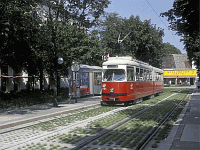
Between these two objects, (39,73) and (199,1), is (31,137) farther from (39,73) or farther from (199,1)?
(39,73)

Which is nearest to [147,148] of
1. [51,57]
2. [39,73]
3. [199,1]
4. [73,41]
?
[199,1]

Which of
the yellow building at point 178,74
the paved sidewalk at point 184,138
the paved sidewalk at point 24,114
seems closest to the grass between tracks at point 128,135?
the paved sidewalk at point 184,138

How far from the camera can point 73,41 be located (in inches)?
777

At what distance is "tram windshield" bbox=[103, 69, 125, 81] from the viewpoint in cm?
1775

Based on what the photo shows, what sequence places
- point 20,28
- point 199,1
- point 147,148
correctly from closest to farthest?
1. point 147,148
2. point 199,1
3. point 20,28

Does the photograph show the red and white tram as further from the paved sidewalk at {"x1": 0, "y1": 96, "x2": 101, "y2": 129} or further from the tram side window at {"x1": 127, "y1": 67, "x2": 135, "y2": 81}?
the paved sidewalk at {"x1": 0, "y1": 96, "x2": 101, "y2": 129}

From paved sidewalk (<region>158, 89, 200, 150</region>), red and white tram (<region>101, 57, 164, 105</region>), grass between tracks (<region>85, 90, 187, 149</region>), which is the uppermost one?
red and white tram (<region>101, 57, 164, 105</region>)

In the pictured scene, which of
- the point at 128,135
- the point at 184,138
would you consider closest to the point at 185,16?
the point at 184,138

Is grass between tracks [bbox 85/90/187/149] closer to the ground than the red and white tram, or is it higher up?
closer to the ground

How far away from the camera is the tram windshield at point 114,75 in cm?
1775

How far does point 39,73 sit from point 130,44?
19291mm

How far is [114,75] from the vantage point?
18.0m

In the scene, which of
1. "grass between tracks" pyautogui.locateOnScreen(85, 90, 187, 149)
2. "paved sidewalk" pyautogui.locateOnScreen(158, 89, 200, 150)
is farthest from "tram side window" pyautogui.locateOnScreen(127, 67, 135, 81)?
"paved sidewalk" pyautogui.locateOnScreen(158, 89, 200, 150)

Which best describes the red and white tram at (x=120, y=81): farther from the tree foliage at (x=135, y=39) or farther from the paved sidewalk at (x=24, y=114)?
the tree foliage at (x=135, y=39)
